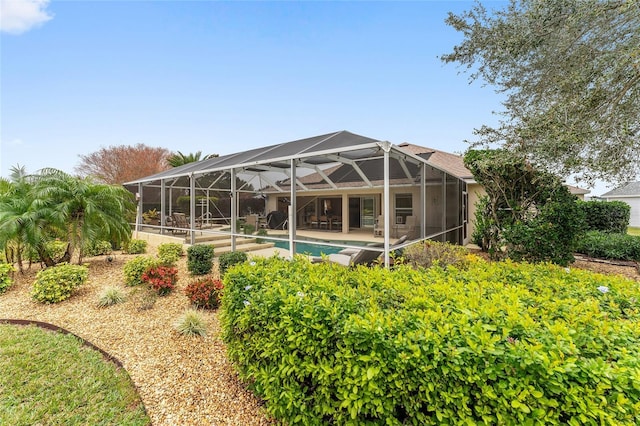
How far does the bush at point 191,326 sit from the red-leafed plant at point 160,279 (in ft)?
5.72

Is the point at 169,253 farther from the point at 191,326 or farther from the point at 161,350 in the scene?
the point at 161,350

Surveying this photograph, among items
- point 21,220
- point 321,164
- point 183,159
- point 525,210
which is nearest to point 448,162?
point 525,210

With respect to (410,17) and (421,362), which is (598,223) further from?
(421,362)

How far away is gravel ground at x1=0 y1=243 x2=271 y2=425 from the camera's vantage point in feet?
8.79

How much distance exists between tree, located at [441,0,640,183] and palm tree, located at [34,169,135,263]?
383 inches

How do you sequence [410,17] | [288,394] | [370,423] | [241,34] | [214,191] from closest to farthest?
[370,423]
[288,394]
[410,17]
[241,34]
[214,191]

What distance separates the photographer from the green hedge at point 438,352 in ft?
4.88

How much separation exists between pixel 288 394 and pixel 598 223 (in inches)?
632

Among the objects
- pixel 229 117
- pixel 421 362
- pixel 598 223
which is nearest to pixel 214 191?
pixel 229 117

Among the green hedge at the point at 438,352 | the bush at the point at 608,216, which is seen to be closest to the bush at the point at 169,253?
the green hedge at the point at 438,352

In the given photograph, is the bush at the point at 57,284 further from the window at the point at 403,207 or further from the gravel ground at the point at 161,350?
the window at the point at 403,207

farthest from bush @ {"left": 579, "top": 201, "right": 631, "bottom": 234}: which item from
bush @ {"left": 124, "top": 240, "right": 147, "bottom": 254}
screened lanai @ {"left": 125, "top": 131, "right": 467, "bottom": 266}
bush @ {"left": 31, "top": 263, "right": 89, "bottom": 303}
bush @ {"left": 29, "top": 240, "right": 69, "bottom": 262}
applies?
bush @ {"left": 29, "top": 240, "right": 69, "bottom": 262}

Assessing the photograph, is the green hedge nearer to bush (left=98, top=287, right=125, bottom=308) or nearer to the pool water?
bush (left=98, top=287, right=125, bottom=308)

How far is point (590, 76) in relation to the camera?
5.11m
